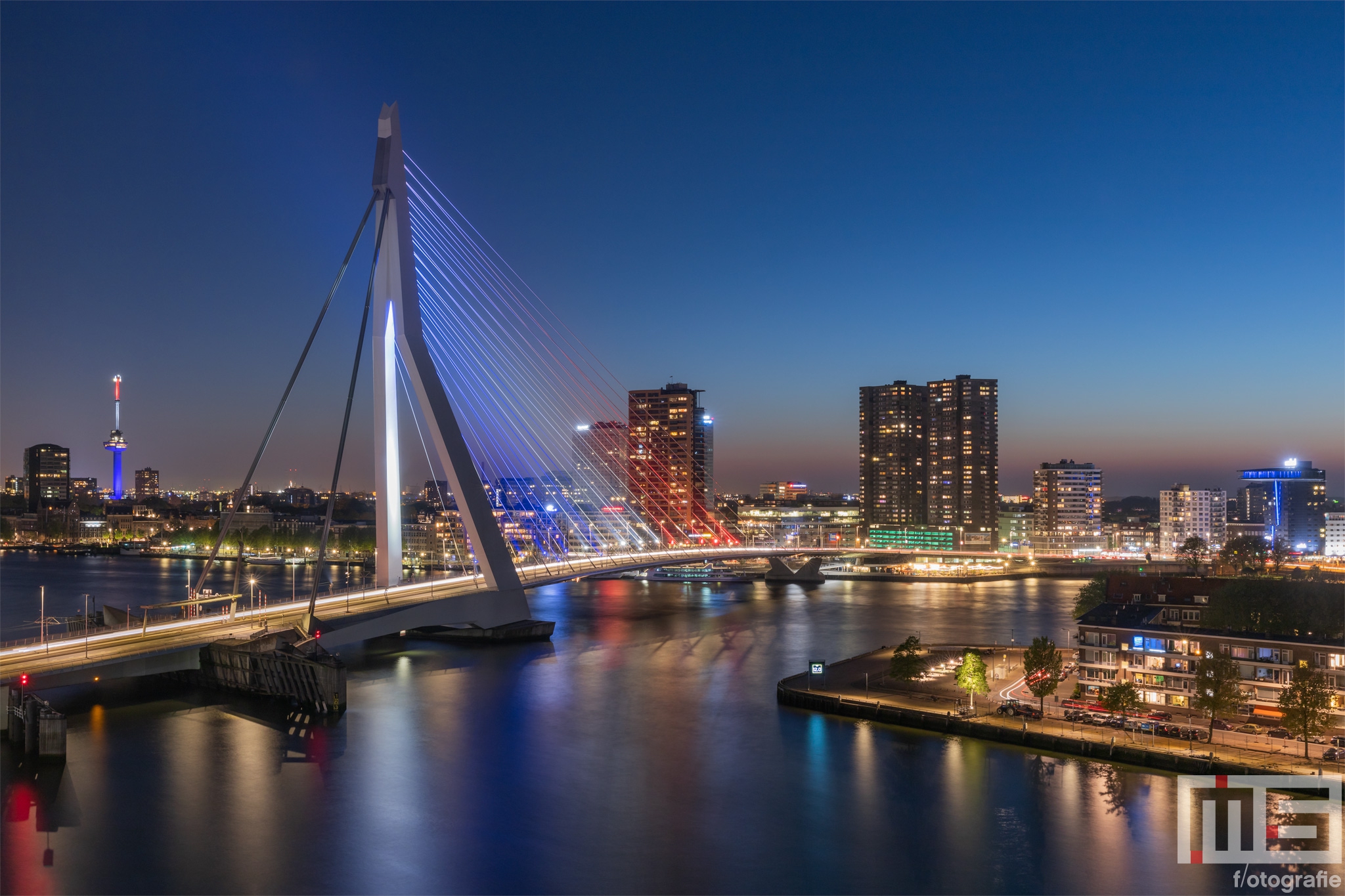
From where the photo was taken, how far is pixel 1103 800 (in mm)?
7203

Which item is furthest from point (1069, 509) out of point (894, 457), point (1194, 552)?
point (1194, 552)

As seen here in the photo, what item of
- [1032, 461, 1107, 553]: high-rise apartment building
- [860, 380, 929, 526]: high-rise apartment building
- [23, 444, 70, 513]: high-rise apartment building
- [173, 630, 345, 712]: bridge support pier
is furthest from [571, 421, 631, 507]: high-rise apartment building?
[23, 444, 70, 513]: high-rise apartment building

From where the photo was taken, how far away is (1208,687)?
8.83 m

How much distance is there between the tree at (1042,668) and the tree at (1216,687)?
1.30 meters

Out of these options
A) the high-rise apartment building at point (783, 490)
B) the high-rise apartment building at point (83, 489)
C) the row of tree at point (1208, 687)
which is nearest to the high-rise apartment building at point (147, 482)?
the high-rise apartment building at point (83, 489)

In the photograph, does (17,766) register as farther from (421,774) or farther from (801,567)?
(801,567)

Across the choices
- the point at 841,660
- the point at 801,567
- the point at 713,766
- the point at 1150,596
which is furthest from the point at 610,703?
the point at 801,567

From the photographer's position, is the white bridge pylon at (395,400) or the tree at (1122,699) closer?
the tree at (1122,699)

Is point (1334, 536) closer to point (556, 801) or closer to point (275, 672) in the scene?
point (556, 801)

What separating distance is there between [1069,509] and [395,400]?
4483 cm

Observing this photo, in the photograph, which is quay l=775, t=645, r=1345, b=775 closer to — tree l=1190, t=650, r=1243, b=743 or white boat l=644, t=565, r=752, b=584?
tree l=1190, t=650, r=1243, b=743

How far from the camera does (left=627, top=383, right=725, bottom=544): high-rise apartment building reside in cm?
4416

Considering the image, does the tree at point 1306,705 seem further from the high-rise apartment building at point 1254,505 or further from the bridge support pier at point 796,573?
the high-rise apartment building at point 1254,505

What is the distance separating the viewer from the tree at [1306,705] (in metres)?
7.92
